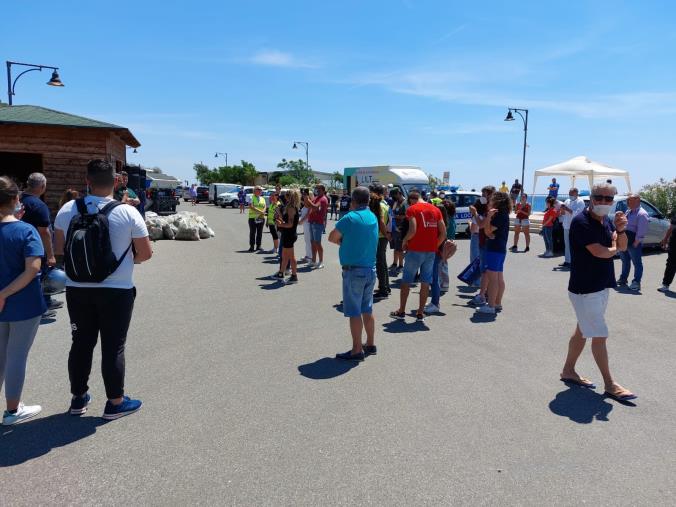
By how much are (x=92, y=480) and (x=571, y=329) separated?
5968 mm

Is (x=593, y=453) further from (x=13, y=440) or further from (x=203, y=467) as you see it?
(x=13, y=440)

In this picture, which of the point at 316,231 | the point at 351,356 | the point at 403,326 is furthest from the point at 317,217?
the point at 351,356

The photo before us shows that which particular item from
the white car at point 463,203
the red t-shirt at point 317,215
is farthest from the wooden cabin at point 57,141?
the white car at point 463,203

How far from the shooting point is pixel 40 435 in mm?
3721

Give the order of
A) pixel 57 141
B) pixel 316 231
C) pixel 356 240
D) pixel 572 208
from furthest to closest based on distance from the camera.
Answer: pixel 57 141, pixel 572 208, pixel 316 231, pixel 356 240

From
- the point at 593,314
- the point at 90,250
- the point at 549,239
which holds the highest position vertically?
the point at 90,250

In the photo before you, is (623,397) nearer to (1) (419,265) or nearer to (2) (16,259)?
(1) (419,265)

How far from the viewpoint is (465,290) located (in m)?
9.74

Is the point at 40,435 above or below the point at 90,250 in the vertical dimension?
below

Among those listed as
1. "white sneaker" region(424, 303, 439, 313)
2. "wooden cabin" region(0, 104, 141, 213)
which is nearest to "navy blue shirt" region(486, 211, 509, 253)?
"white sneaker" region(424, 303, 439, 313)

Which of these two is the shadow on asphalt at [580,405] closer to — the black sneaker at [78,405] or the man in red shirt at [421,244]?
the man in red shirt at [421,244]

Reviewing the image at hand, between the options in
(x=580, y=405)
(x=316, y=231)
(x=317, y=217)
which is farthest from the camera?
(x=316, y=231)

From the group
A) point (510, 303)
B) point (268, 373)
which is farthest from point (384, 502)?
point (510, 303)

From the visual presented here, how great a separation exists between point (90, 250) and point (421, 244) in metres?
4.44
